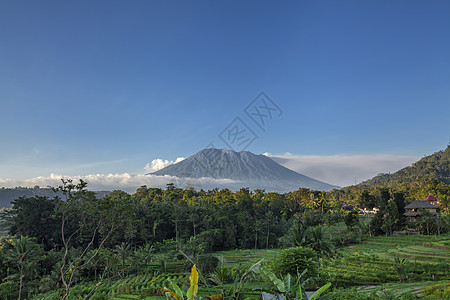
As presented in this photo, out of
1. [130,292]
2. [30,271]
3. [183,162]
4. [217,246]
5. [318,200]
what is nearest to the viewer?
[130,292]

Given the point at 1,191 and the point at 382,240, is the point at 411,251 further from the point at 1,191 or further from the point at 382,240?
the point at 1,191

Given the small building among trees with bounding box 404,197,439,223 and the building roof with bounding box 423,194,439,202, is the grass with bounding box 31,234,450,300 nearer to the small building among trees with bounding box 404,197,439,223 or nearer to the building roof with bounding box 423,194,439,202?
the small building among trees with bounding box 404,197,439,223

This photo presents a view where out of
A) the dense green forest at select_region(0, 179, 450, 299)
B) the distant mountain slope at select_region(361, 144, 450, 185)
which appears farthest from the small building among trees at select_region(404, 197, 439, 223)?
the distant mountain slope at select_region(361, 144, 450, 185)

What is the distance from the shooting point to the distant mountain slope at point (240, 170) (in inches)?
5285

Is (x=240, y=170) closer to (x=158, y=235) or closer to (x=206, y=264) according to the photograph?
(x=158, y=235)

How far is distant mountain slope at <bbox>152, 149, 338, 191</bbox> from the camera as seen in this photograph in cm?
13425

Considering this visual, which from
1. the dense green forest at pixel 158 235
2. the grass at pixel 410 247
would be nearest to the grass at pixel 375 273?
the grass at pixel 410 247

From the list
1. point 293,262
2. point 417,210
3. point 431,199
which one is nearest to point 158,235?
point 293,262

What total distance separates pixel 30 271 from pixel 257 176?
132m

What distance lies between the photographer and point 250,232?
4375cm

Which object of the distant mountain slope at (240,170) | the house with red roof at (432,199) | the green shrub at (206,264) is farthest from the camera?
the distant mountain slope at (240,170)

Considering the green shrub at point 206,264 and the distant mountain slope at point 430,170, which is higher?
the distant mountain slope at point 430,170

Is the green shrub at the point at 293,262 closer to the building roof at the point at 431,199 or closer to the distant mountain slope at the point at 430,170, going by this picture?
the building roof at the point at 431,199

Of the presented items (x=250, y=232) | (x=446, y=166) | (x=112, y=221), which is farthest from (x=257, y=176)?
(x=112, y=221)
